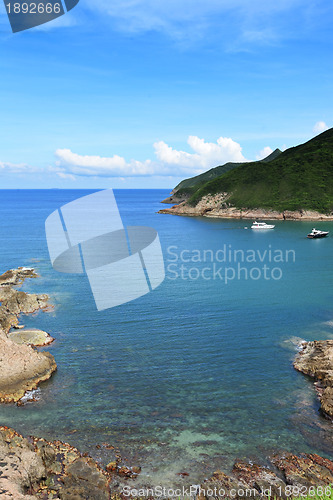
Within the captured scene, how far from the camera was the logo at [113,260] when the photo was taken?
57.5 m

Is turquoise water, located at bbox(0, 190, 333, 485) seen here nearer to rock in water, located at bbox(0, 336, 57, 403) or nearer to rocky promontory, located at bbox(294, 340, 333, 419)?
rocky promontory, located at bbox(294, 340, 333, 419)

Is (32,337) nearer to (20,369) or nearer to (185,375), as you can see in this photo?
(20,369)

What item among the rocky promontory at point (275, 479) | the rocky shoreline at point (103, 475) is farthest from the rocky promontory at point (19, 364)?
the rocky promontory at point (275, 479)

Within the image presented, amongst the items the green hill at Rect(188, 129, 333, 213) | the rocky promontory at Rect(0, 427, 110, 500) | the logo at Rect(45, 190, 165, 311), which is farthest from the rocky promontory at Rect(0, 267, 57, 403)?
the green hill at Rect(188, 129, 333, 213)

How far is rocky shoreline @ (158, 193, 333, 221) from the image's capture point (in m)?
157

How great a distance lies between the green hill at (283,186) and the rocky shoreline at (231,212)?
2208mm

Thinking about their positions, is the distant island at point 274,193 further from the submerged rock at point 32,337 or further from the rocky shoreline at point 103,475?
the rocky shoreline at point 103,475

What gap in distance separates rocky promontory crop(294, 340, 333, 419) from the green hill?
13162cm

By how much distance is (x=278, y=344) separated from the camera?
38.9 m

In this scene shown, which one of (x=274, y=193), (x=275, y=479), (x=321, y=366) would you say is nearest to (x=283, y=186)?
(x=274, y=193)

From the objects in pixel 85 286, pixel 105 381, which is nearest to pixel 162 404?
pixel 105 381

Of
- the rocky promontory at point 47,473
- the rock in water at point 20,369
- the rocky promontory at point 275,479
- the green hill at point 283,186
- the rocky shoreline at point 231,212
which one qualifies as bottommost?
the rocky promontory at point 275,479

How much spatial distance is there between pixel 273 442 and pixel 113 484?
399 inches

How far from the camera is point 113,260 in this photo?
80562mm
